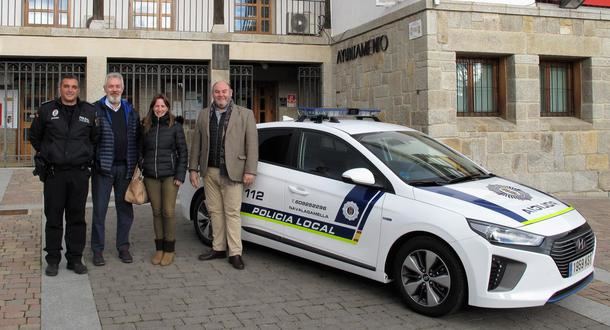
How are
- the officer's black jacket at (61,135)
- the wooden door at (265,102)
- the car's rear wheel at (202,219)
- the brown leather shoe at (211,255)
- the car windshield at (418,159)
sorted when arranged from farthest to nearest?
the wooden door at (265,102)
the car's rear wheel at (202,219)
the brown leather shoe at (211,255)
the officer's black jacket at (61,135)
the car windshield at (418,159)

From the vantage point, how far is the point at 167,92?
15.4 m

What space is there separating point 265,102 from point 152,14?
4.31m

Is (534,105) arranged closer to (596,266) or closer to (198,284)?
(596,266)

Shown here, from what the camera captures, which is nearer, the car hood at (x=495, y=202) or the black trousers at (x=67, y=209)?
the car hood at (x=495, y=202)

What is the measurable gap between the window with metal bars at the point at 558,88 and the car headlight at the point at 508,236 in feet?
28.3

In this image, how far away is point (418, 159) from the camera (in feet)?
17.2

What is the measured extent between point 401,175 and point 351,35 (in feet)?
30.6

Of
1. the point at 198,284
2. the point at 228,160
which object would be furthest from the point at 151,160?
the point at 198,284

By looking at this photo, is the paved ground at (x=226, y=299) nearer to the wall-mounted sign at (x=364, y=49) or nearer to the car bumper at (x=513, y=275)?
the car bumper at (x=513, y=275)

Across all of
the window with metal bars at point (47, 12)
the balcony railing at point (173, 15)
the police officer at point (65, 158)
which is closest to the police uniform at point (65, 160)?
the police officer at point (65, 158)

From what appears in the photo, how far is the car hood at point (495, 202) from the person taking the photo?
4234 mm

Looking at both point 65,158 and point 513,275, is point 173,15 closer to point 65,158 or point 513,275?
point 65,158

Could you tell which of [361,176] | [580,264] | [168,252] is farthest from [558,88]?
[168,252]

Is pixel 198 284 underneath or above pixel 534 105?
underneath
